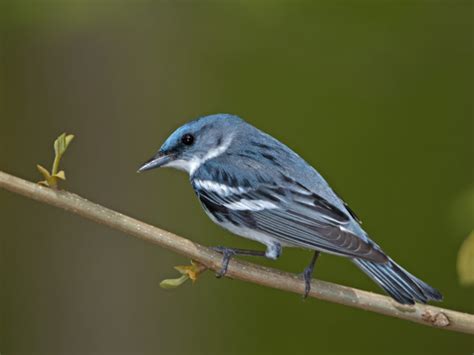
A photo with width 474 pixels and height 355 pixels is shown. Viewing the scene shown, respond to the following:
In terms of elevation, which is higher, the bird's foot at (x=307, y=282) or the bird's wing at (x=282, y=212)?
the bird's wing at (x=282, y=212)

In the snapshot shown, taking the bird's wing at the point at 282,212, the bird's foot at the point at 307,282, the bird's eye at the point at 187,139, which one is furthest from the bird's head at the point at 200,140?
the bird's foot at the point at 307,282

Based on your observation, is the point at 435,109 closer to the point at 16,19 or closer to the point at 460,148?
the point at 460,148

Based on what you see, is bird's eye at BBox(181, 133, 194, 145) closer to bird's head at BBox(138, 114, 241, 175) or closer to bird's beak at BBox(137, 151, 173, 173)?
bird's head at BBox(138, 114, 241, 175)

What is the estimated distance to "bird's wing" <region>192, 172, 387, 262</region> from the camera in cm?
337

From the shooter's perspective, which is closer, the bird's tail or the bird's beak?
the bird's tail

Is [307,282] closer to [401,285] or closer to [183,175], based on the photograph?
[401,285]

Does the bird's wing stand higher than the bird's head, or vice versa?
the bird's head

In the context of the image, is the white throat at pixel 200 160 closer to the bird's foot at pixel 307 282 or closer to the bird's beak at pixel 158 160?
the bird's beak at pixel 158 160

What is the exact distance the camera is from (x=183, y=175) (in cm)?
695

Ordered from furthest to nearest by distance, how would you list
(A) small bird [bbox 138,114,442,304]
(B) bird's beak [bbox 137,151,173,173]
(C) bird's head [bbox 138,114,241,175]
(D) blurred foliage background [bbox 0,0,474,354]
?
(D) blurred foliage background [bbox 0,0,474,354] < (C) bird's head [bbox 138,114,241,175] < (B) bird's beak [bbox 137,151,173,173] < (A) small bird [bbox 138,114,442,304]

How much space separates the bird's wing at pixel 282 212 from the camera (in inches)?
133

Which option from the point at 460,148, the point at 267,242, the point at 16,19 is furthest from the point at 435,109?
the point at 267,242

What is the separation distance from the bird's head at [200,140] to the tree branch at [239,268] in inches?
37.5

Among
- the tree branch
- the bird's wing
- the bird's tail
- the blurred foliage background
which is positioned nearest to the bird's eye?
the bird's wing
